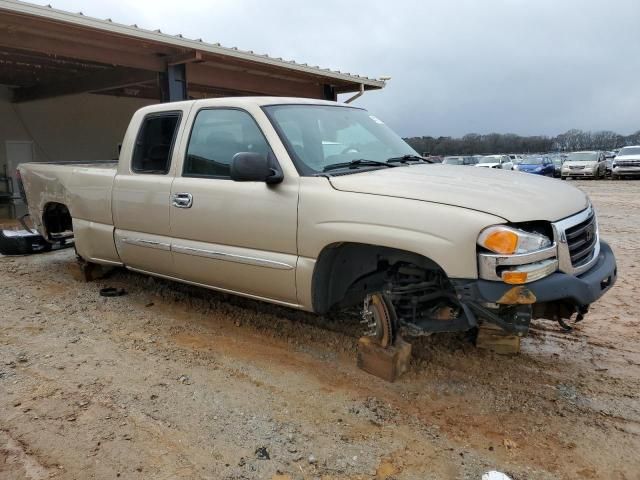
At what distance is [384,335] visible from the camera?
3350 mm

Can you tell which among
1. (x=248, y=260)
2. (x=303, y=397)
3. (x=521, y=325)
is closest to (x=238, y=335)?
(x=248, y=260)

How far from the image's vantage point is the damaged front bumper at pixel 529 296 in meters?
2.72

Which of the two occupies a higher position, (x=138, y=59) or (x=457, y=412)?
(x=138, y=59)

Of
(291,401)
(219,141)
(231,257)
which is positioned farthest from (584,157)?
(291,401)

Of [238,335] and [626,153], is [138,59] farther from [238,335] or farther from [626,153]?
[626,153]

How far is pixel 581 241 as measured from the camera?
10.2 ft

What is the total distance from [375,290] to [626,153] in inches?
1136

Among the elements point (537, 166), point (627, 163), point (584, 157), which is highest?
point (584, 157)

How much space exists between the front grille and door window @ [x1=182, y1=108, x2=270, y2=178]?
2.09 meters

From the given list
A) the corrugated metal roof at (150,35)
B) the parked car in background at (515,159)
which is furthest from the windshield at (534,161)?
the corrugated metal roof at (150,35)

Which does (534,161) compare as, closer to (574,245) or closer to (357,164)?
(357,164)

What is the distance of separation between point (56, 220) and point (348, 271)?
434 centimetres

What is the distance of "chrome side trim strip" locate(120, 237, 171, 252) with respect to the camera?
14.2 feet

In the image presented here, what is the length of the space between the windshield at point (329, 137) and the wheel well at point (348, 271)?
607 mm
